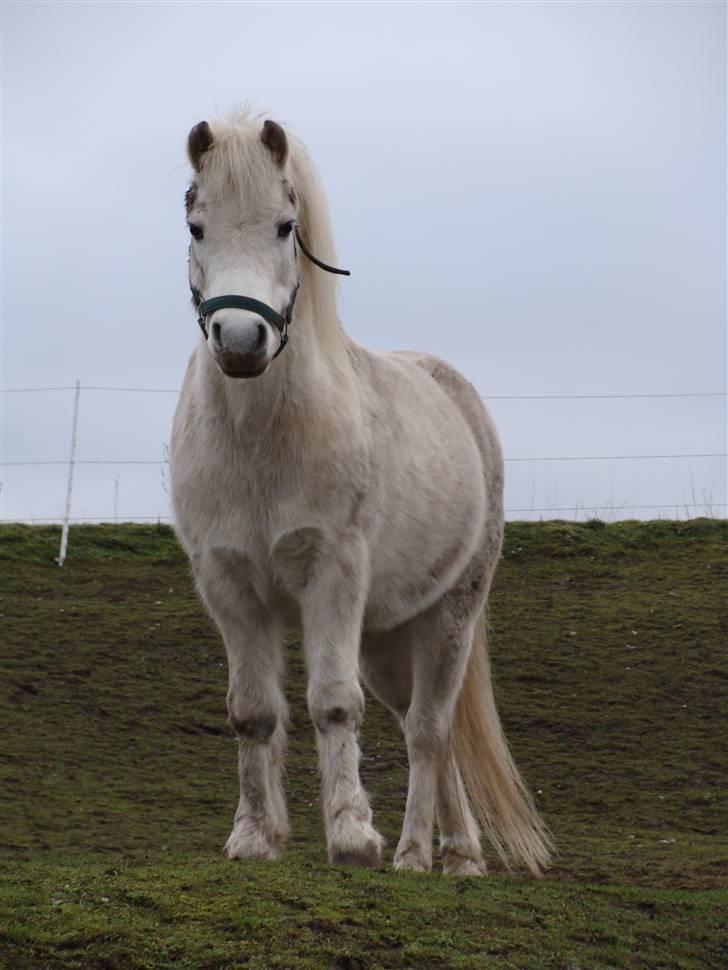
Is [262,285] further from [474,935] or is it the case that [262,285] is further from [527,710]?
[527,710]

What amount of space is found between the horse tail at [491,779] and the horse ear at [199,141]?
115 inches

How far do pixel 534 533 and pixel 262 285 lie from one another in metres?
11.0

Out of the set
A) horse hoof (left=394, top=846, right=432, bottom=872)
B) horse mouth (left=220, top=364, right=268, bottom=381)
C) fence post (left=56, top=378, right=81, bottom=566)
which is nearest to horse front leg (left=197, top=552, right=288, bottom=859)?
horse hoof (left=394, top=846, right=432, bottom=872)

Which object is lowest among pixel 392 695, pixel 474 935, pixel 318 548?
pixel 474 935

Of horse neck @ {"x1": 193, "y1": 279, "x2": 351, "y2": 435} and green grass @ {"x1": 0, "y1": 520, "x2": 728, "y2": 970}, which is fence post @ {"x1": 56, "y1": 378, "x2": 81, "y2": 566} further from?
horse neck @ {"x1": 193, "y1": 279, "x2": 351, "y2": 435}

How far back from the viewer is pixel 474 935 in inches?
172

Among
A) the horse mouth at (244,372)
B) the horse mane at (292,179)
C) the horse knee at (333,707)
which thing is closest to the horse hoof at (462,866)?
the horse knee at (333,707)

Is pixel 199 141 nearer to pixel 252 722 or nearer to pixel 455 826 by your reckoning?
pixel 252 722

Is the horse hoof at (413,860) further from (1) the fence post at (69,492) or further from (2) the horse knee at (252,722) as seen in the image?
(1) the fence post at (69,492)

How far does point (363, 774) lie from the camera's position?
9.55 meters

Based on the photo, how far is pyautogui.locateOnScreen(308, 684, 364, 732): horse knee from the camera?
5.06 metres

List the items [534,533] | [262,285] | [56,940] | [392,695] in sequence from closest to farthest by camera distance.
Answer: [56,940] < [262,285] < [392,695] < [534,533]

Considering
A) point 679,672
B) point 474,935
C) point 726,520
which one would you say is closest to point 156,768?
point 679,672

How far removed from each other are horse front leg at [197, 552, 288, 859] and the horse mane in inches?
43.1
